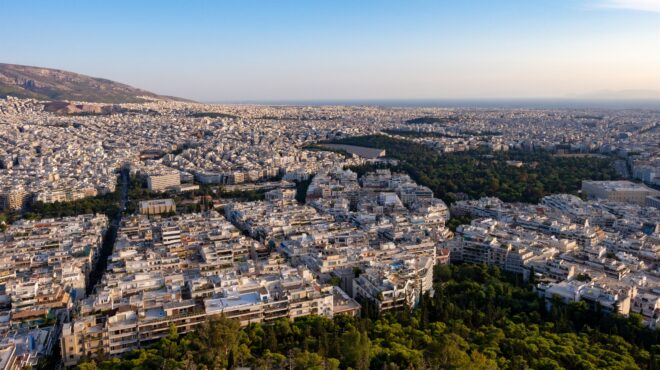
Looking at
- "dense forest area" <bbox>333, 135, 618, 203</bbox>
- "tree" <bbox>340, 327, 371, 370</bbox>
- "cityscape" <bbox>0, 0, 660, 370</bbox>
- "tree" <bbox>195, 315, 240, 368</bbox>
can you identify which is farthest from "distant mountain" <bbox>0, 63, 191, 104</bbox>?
"tree" <bbox>340, 327, 371, 370</bbox>

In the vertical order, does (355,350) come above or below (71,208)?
above

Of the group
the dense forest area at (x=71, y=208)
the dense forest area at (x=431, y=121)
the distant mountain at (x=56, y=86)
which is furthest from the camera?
the distant mountain at (x=56, y=86)

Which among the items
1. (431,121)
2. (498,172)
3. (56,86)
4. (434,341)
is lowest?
(498,172)

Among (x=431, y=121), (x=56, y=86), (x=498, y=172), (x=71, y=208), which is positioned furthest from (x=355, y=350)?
(x=56, y=86)

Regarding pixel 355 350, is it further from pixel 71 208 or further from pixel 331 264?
pixel 71 208

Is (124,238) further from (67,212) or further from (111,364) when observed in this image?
(111,364)

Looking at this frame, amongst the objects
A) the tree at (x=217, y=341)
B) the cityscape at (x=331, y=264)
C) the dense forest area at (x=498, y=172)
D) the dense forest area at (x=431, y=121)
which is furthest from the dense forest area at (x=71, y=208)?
the dense forest area at (x=431, y=121)

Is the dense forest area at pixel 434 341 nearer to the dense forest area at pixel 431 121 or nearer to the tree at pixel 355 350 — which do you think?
the tree at pixel 355 350
